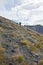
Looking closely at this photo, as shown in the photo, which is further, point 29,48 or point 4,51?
point 29,48

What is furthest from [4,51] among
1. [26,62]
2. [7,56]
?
[26,62]

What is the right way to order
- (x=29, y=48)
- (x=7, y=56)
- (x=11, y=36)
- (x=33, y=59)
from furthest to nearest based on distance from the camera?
1. (x=11, y=36)
2. (x=29, y=48)
3. (x=33, y=59)
4. (x=7, y=56)

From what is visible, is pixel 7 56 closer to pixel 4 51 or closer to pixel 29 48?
pixel 4 51

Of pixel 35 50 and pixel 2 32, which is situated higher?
pixel 2 32

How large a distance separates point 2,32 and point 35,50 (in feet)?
22.7

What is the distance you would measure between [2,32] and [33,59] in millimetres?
9406

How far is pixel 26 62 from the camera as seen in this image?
31.9 m

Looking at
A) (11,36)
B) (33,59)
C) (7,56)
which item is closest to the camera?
(7,56)

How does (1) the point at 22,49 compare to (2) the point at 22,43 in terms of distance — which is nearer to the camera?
(1) the point at 22,49

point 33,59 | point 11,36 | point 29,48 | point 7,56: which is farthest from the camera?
point 11,36

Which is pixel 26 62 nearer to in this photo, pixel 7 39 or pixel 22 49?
pixel 22 49

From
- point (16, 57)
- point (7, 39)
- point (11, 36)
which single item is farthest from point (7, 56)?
point (11, 36)

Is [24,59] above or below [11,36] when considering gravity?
below

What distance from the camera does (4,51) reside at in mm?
32625
